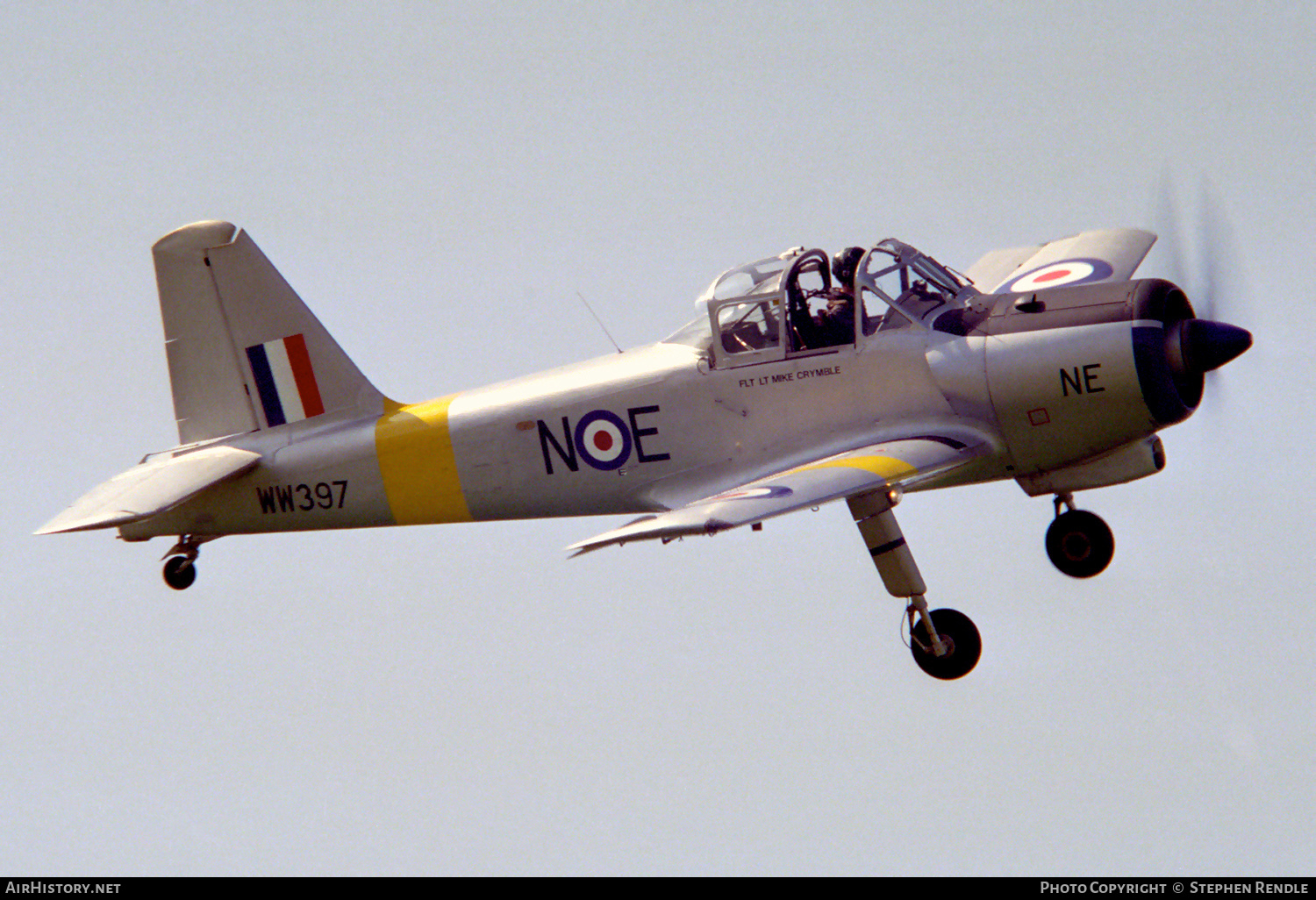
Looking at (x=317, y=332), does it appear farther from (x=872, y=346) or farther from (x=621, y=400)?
(x=872, y=346)

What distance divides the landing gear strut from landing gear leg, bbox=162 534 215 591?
751cm

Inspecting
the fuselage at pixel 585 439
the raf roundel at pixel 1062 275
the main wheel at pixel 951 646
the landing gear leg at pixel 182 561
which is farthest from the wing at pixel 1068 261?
the landing gear leg at pixel 182 561

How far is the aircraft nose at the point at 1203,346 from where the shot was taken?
12.5 metres

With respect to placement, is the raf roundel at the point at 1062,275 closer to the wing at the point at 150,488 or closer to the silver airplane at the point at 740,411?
the silver airplane at the point at 740,411

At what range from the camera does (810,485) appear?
11.7 m

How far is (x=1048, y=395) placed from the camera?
496 inches

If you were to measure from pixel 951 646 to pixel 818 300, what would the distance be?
2950 mm

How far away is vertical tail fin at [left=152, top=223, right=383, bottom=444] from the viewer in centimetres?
1524

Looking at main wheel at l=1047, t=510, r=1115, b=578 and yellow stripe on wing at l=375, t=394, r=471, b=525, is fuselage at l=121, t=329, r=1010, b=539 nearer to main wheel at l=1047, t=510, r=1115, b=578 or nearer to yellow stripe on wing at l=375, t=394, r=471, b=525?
yellow stripe on wing at l=375, t=394, r=471, b=525

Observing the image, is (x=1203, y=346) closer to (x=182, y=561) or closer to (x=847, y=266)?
(x=847, y=266)

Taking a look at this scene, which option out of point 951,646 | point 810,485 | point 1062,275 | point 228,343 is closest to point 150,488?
point 228,343

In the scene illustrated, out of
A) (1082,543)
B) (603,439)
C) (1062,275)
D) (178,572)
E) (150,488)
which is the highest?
(1062,275)

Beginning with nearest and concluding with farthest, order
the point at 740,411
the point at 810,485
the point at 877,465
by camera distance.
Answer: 1. the point at 810,485
2. the point at 877,465
3. the point at 740,411

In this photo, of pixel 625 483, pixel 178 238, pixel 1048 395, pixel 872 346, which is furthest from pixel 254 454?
pixel 1048 395
